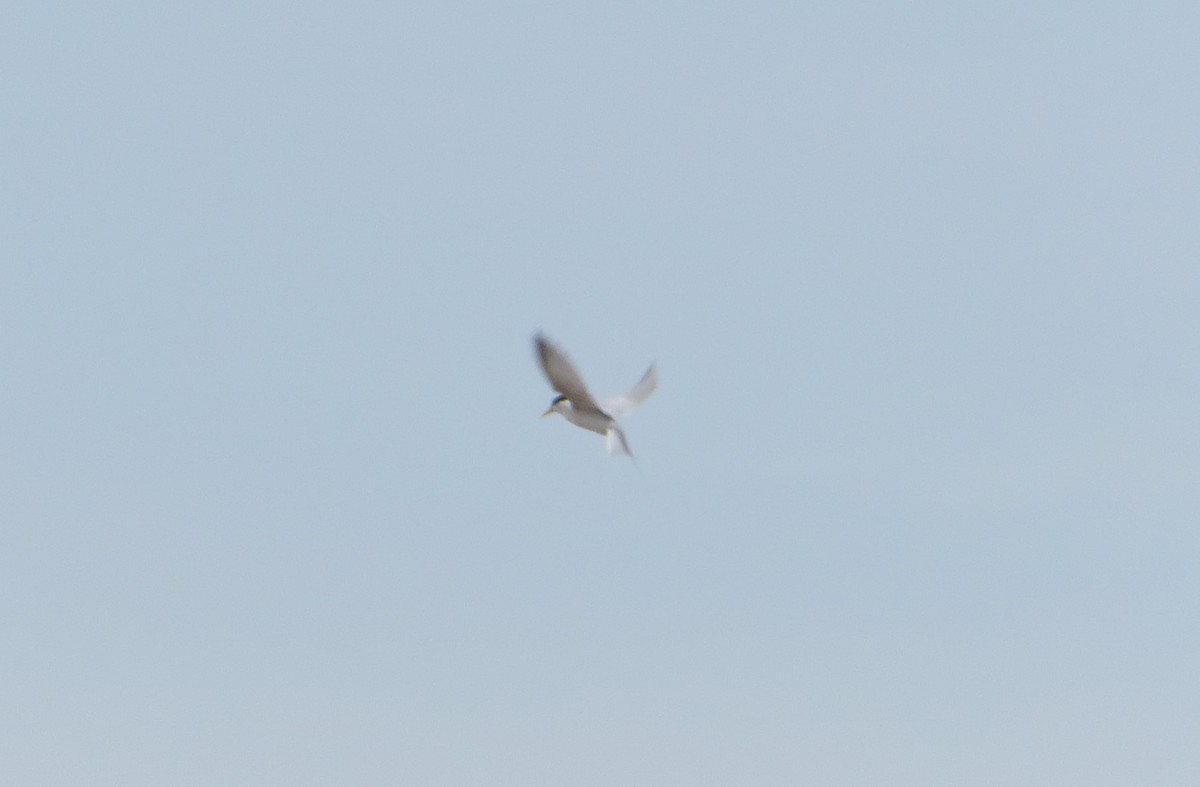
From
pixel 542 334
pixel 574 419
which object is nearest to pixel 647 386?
pixel 574 419

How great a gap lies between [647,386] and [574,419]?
2721 mm

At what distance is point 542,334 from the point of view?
46.2 metres

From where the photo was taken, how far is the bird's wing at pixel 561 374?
46031 millimetres

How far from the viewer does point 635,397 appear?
51.1 metres

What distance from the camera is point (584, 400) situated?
48156 millimetres

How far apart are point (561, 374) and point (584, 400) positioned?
5.32 ft

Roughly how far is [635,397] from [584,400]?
318 cm

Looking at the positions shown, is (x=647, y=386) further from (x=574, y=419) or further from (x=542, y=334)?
(x=542, y=334)

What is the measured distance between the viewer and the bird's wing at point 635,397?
50250 millimetres

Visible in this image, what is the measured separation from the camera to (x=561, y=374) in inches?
1841

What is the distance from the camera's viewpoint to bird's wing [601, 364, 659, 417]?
50250 mm

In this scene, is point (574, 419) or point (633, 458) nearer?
point (633, 458)

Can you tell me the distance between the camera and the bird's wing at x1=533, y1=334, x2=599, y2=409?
151 ft

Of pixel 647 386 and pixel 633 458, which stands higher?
pixel 647 386
